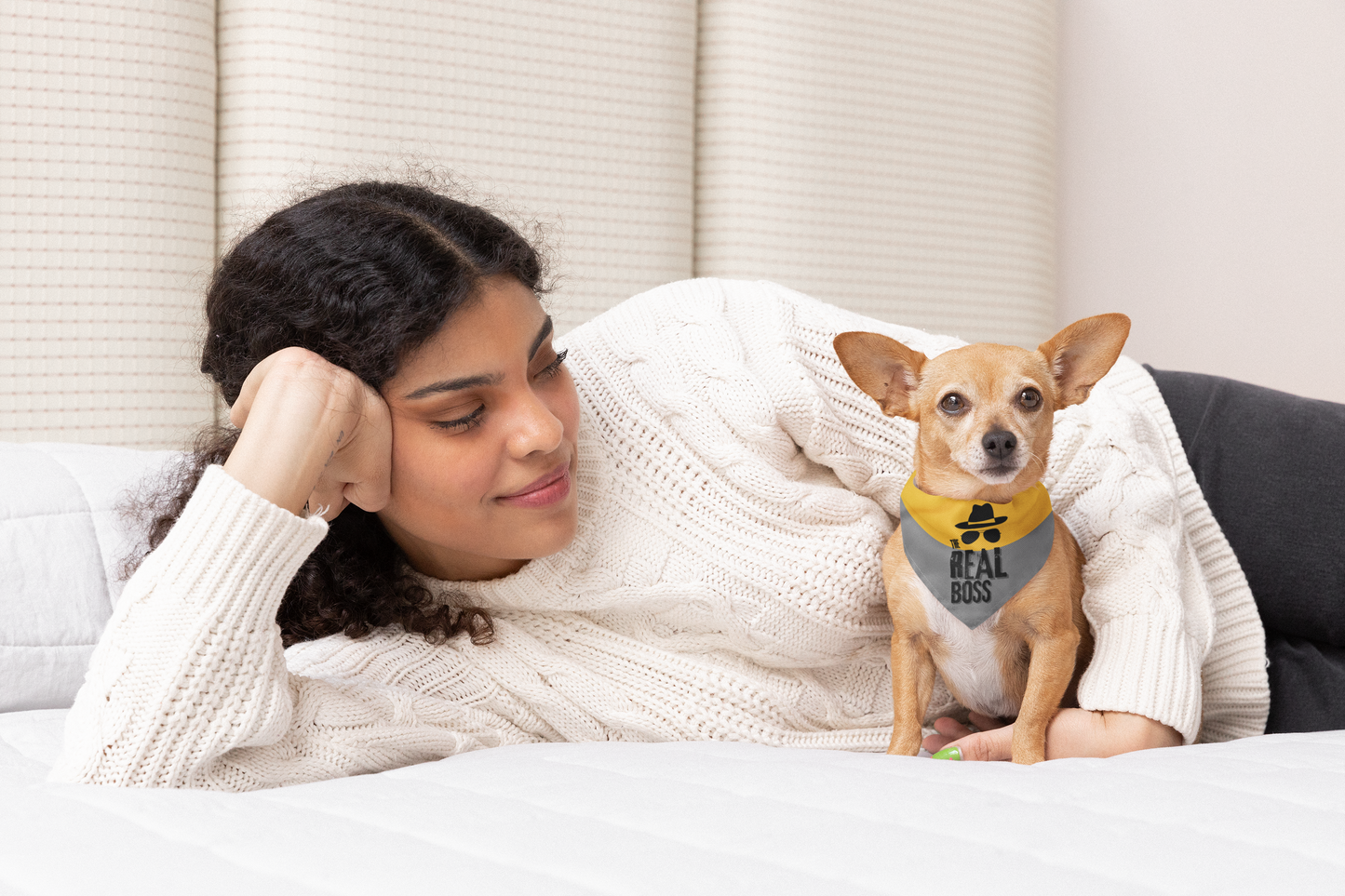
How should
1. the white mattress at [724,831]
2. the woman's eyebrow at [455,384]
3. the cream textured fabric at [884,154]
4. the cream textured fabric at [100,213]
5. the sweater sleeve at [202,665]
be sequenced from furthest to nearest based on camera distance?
the cream textured fabric at [884,154]
the cream textured fabric at [100,213]
the woman's eyebrow at [455,384]
the sweater sleeve at [202,665]
the white mattress at [724,831]

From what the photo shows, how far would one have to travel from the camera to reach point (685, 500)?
123cm

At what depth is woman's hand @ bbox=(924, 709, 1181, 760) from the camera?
1.05 meters

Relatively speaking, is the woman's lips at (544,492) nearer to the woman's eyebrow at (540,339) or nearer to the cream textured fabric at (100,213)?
the woman's eyebrow at (540,339)

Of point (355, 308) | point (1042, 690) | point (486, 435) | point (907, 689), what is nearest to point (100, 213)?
point (355, 308)

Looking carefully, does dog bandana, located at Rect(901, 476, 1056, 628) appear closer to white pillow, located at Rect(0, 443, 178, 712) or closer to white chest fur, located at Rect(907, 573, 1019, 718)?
white chest fur, located at Rect(907, 573, 1019, 718)

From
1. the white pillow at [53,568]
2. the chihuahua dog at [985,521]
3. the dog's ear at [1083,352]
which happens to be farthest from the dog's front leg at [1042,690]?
the white pillow at [53,568]

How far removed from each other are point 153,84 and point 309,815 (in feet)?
4.76

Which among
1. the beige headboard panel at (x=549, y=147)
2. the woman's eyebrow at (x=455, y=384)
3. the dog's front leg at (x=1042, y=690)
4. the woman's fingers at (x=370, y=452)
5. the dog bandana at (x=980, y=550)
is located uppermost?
the beige headboard panel at (x=549, y=147)

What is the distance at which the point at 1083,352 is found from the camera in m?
1.08

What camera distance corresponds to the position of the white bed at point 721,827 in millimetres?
596

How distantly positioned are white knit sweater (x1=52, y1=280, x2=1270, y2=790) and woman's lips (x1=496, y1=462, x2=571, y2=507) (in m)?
0.13

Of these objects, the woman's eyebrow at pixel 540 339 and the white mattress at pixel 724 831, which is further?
the woman's eyebrow at pixel 540 339

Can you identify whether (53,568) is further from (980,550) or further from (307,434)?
(980,550)

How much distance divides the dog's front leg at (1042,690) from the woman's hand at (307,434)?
2.22 feet
